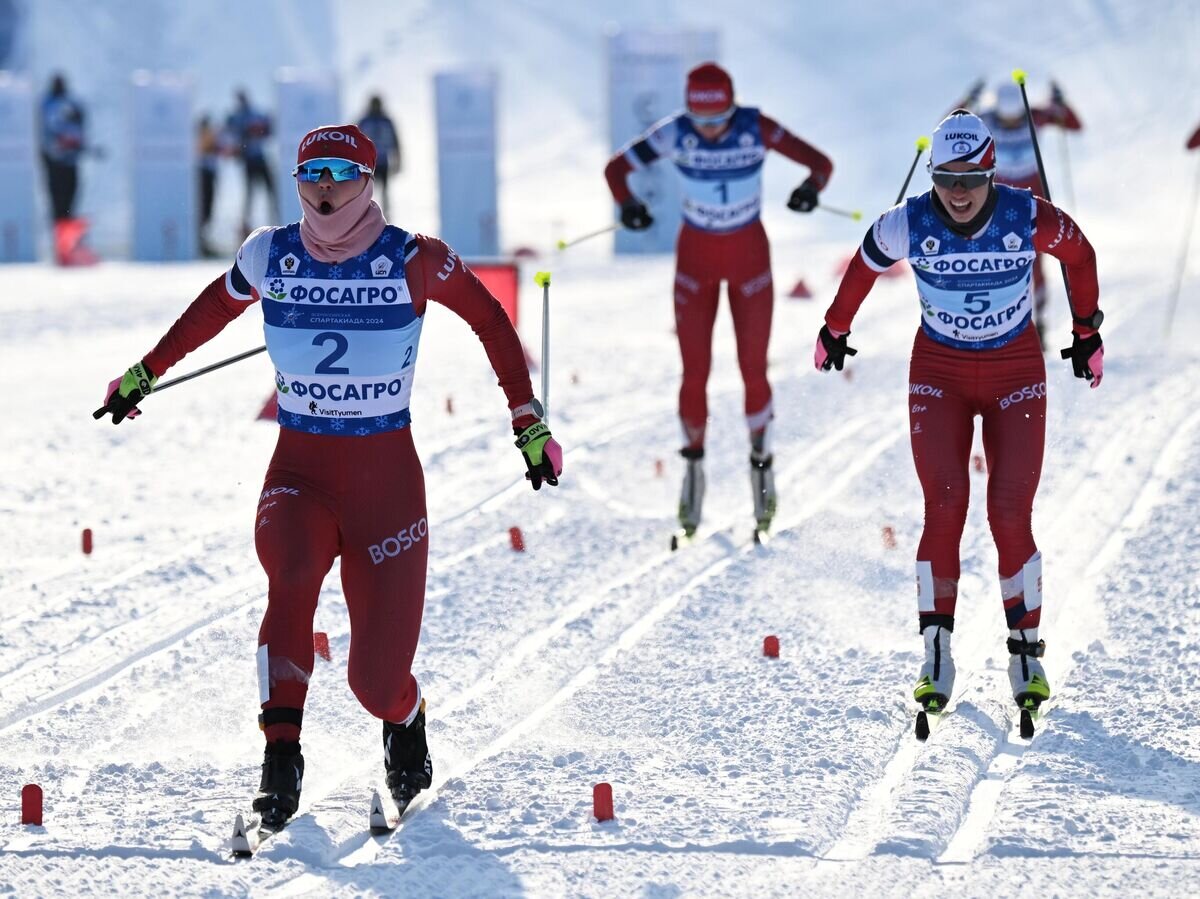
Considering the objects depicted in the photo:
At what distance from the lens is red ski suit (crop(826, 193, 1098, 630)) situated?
246 inches

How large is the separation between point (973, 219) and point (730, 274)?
302 centimetres

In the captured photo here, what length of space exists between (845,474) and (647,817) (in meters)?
5.12

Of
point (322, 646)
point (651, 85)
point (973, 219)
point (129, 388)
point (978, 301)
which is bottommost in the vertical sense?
point (322, 646)

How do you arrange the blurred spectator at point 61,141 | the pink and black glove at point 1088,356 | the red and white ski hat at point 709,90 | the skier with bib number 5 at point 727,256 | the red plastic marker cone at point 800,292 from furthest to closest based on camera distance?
the blurred spectator at point 61,141 → the red plastic marker cone at point 800,292 → the skier with bib number 5 at point 727,256 → the red and white ski hat at point 709,90 → the pink and black glove at point 1088,356

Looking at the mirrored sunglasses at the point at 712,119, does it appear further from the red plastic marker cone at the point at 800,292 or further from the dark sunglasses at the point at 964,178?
the red plastic marker cone at the point at 800,292

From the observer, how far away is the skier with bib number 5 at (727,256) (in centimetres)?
906

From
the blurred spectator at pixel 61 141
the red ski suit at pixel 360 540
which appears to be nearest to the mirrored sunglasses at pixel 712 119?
the red ski suit at pixel 360 540

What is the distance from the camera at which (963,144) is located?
6031mm

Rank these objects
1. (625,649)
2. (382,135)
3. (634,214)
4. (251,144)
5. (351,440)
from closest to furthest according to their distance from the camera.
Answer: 1. (351,440)
2. (625,649)
3. (634,214)
4. (382,135)
5. (251,144)

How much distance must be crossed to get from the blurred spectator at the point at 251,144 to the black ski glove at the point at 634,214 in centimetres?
1390

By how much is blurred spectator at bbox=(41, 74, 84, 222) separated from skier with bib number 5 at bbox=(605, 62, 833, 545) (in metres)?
14.4

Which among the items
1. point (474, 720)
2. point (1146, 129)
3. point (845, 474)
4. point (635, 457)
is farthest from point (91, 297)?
point (1146, 129)

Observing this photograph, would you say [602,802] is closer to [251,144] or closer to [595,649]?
[595,649]

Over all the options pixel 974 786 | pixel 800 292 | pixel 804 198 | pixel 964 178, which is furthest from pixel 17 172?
pixel 974 786
